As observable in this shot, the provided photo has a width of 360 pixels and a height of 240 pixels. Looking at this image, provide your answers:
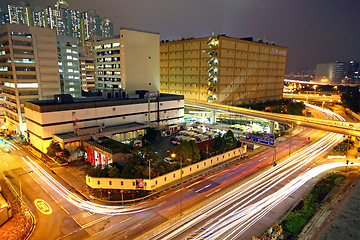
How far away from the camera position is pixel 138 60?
71688 millimetres

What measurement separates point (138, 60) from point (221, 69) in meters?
31.9

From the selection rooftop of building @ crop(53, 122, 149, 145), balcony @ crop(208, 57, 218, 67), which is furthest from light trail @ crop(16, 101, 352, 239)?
balcony @ crop(208, 57, 218, 67)

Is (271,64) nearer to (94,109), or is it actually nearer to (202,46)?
(202,46)

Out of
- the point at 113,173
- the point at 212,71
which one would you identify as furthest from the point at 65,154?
the point at 212,71

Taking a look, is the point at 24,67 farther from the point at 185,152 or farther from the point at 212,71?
the point at 212,71

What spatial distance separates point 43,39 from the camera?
58.8 meters

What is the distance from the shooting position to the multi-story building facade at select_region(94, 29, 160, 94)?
69625 millimetres

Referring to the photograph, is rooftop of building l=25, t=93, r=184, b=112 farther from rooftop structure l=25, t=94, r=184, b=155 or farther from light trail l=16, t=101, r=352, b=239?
light trail l=16, t=101, r=352, b=239

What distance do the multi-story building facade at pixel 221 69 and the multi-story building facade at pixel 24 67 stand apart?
5045cm

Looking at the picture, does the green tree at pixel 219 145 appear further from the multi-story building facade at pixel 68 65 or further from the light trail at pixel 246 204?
the multi-story building facade at pixel 68 65

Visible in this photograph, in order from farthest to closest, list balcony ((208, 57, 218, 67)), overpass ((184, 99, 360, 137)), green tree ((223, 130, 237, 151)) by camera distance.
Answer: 1. balcony ((208, 57, 218, 67))
2. green tree ((223, 130, 237, 151))
3. overpass ((184, 99, 360, 137))

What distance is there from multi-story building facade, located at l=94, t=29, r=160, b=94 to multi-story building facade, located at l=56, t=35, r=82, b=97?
917cm

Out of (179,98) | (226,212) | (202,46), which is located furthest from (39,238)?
(202,46)

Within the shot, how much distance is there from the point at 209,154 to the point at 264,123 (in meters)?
39.1
